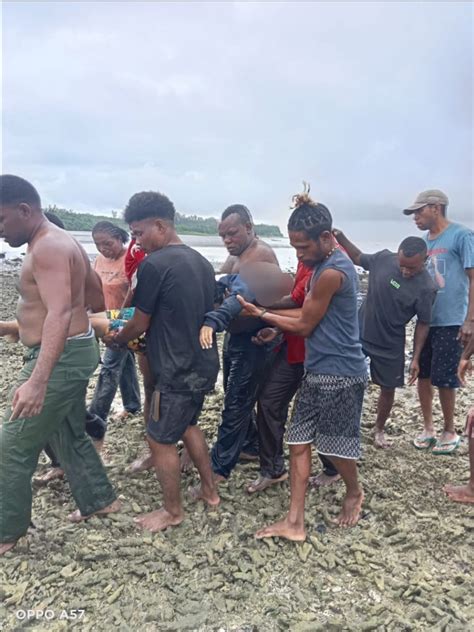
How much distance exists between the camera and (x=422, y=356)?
4.48 metres

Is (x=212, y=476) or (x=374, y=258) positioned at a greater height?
(x=374, y=258)

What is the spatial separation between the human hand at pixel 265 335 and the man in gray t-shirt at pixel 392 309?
54.1 inches

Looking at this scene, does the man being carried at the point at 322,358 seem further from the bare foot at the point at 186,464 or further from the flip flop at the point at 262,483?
the bare foot at the point at 186,464

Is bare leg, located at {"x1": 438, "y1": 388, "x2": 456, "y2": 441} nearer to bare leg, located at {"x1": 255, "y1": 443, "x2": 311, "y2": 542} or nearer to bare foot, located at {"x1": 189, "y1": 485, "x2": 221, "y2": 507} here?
bare leg, located at {"x1": 255, "y1": 443, "x2": 311, "y2": 542}

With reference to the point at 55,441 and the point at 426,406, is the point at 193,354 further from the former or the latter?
the point at 426,406

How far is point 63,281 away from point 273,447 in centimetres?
209

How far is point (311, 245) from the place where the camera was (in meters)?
2.86

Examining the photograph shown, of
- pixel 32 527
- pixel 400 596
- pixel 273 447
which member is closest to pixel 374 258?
pixel 273 447

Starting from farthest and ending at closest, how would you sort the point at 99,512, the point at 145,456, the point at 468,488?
the point at 145,456 < the point at 468,488 < the point at 99,512

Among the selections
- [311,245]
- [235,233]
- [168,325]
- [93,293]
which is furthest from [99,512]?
[311,245]

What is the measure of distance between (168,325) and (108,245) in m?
1.91

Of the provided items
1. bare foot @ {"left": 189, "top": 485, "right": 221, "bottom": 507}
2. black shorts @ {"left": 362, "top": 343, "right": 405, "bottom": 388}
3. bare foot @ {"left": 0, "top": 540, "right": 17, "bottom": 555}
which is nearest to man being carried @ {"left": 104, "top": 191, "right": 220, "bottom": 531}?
bare foot @ {"left": 189, "top": 485, "right": 221, "bottom": 507}

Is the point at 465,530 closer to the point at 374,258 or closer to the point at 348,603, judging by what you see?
the point at 348,603

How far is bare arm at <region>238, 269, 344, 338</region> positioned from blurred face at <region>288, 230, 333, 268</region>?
0.14 meters
